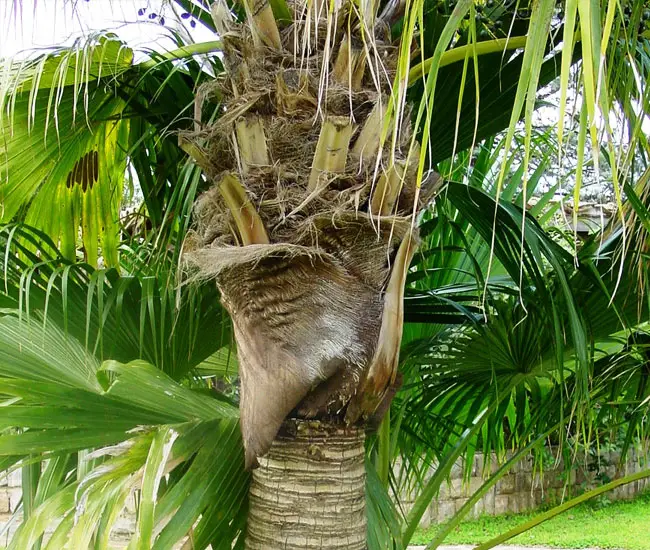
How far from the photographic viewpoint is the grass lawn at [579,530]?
5262 mm

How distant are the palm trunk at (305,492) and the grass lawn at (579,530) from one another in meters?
4.13

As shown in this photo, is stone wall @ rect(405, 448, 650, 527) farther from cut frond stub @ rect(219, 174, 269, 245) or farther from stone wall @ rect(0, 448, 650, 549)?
cut frond stub @ rect(219, 174, 269, 245)

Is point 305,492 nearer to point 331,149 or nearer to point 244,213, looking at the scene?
point 244,213

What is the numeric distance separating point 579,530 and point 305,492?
16.7 feet

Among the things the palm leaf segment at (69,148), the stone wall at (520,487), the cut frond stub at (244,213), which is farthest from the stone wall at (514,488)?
the cut frond stub at (244,213)

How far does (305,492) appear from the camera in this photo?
4.40 feet

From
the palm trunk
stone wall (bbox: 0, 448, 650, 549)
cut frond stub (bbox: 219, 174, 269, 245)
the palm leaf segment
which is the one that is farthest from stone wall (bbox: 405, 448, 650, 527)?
cut frond stub (bbox: 219, 174, 269, 245)

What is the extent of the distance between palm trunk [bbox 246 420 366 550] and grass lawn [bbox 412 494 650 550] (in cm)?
413

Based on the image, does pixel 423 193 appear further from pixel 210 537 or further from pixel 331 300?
pixel 210 537

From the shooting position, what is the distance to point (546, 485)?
6.43 m

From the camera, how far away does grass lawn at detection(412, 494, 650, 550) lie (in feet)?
17.3

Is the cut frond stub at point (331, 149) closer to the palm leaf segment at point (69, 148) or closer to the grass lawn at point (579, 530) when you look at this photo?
the palm leaf segment at point (69, 148)

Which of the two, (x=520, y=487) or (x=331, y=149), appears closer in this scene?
(x=331, y=149)

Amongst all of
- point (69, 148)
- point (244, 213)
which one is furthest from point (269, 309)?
point (69, 148)
